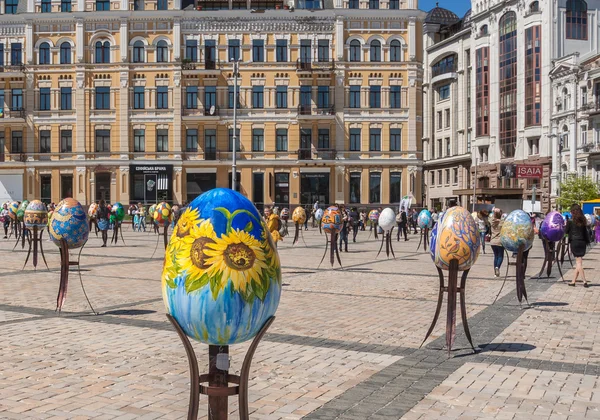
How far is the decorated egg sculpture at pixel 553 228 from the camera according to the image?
17203 millimetres

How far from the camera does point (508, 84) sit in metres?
65.9

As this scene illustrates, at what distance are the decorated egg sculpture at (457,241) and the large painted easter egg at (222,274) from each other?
4.77 metres

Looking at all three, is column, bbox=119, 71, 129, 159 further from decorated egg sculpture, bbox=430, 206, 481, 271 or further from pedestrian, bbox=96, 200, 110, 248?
decorated egg sculpture, bbox=430, 206, 481, 271

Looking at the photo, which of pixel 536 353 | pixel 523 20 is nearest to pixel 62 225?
pixel 536 353

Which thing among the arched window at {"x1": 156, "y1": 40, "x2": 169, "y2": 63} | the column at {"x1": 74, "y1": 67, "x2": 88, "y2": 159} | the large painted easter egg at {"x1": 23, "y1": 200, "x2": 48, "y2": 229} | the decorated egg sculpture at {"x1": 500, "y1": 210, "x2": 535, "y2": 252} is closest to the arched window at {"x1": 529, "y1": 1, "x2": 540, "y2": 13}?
the arched window at {"x1": 156, "y1": 40, "x2": 169, "y2": 63}

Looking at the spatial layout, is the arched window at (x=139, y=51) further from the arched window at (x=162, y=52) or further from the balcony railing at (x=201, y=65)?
the balcony railing at (x=201, y=65)

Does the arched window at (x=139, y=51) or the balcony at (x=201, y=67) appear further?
the arched window at (x=139, y=51)

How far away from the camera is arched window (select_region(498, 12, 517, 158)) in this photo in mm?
64938

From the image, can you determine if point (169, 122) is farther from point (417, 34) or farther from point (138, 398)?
point (138, 398)

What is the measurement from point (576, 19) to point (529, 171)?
45.1 ft

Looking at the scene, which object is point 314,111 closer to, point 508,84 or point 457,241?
point 508,84

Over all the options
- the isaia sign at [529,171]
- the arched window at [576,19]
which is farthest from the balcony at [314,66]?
the arched window at [576,19]

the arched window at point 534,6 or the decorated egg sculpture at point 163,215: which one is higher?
the arched window at point 534,6

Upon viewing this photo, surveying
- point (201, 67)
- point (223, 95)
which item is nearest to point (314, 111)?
point (223, 95)
